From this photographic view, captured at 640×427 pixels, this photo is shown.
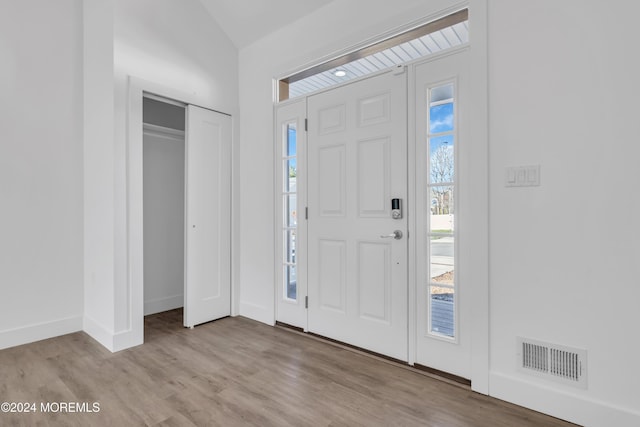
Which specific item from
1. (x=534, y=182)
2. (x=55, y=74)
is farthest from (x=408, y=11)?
(x=55, y=74)

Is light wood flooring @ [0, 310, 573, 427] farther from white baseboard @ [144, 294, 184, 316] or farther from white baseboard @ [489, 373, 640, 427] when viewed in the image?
white baseboard @ [144, 294, 184, 316]

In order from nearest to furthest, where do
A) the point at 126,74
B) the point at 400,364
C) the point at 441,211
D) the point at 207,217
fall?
1. the point at 441,211
2. the point at 400,364
3. the point at 126,74
4. the point at 207,217

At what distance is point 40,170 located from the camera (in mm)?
3078

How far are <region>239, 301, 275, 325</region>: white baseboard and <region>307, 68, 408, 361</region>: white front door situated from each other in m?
0.52

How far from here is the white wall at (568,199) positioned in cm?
173

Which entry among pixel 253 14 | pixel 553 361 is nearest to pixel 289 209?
pixel 253 14

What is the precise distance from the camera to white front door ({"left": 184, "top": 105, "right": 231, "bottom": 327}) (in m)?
3.34

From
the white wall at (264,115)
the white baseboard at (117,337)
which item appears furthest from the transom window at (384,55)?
the white baseboard at (117,337)

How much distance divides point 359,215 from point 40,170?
2.87 meters

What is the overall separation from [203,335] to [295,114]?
7.28ft

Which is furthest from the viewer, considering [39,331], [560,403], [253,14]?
[253,14]

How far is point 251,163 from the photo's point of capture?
366cm

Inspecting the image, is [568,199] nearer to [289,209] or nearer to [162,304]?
[289,209]

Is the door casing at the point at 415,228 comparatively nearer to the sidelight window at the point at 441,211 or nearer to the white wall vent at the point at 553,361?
the sidelight window at the point at 441,211
